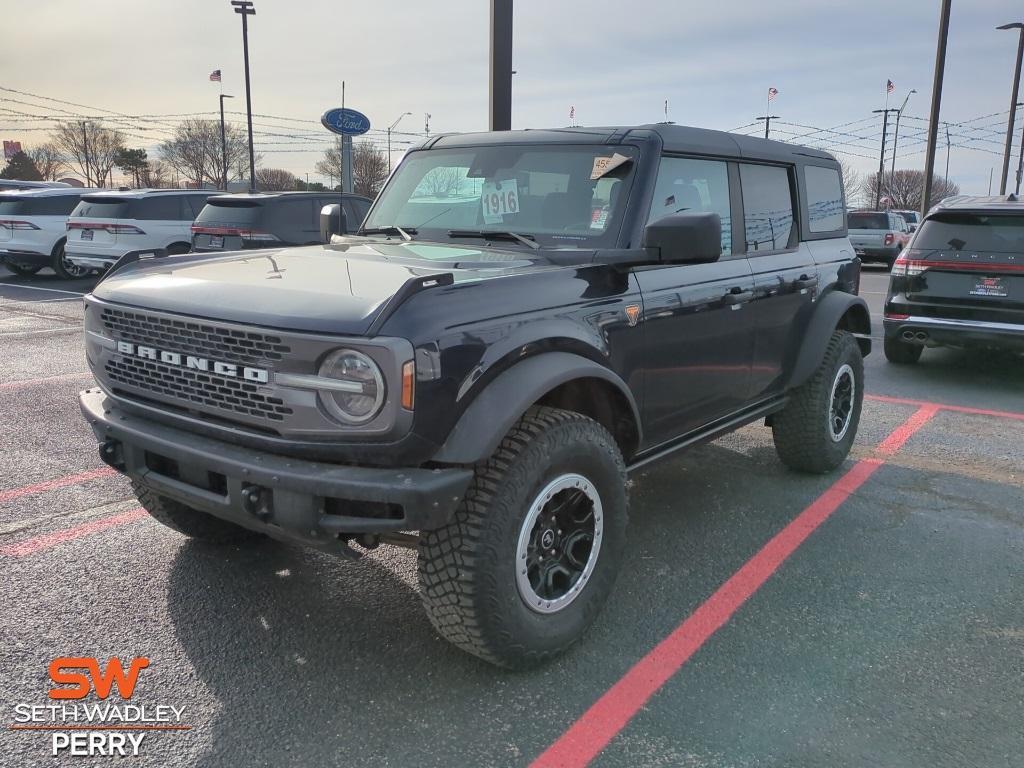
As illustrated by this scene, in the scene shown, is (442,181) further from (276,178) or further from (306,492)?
(276,178)

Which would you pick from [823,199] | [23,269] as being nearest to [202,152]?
[23,269]

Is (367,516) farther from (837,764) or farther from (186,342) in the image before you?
(837,764)

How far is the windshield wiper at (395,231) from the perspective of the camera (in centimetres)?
394

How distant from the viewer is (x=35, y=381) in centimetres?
709

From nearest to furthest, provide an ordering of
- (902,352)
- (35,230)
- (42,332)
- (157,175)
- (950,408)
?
(950,408) < (902,352) < (42,332) < (35,230) < (157,175)

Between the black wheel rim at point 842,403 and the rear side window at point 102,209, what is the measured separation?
1271 cm

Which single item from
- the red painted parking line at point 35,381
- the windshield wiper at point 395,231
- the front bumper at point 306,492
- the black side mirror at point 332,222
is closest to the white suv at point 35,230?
the red painted parking line at point 35,381

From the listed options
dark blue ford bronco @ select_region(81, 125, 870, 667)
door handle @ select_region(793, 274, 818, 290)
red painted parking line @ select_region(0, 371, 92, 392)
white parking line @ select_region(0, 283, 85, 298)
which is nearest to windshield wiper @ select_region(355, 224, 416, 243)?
dark blue ford bronco @ select_region(81, 125, 870, 667)

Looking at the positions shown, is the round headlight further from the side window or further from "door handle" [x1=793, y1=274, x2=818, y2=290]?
"door handle" [x1=793, y1=274, x2=818, y2=290]

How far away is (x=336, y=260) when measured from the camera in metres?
3.36

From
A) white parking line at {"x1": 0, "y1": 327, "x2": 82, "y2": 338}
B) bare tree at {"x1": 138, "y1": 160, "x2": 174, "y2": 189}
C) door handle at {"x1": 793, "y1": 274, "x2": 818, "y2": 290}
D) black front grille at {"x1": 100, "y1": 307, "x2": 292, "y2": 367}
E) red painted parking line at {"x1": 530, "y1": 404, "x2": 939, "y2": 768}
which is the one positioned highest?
bare tree at {"x1": 138, "y1": 160, "x2": 174, "y2": 189}

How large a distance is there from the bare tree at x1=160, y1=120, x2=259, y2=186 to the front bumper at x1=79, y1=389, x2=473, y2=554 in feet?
211

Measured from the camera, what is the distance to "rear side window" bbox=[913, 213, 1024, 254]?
24.2ft

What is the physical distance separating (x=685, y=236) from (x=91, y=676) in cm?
260
